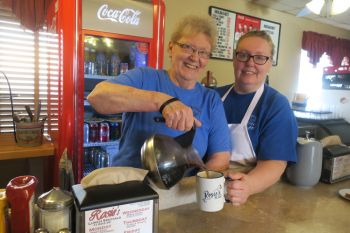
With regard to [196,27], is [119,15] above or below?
above

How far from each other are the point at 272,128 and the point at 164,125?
0.40m

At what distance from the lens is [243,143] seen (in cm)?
112

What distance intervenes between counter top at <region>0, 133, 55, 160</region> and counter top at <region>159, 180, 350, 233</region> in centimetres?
142

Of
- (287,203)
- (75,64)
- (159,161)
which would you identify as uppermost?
(75,64)

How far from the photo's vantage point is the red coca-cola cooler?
177 centimetres

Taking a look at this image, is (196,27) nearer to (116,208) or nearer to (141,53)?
(116,208)

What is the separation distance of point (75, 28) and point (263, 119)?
130 cm

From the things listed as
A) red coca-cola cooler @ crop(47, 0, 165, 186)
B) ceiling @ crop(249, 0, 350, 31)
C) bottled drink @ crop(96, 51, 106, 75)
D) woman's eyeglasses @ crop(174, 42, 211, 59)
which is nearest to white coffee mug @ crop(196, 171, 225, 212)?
woman's eyeglasses @ crop(174, 42, 211, 59)

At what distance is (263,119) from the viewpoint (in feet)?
3.55

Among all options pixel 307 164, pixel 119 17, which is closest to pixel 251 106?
pixel 307 164

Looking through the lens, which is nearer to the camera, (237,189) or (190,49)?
(237,189)

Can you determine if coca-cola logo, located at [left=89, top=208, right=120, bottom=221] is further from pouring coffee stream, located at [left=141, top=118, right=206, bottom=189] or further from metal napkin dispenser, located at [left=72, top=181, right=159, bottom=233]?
pouring coffee stream, located at [left=141, top=118, right=206, bottom=189]

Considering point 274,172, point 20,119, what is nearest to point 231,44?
point 20,119

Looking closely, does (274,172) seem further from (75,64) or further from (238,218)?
Result: (75,64)
